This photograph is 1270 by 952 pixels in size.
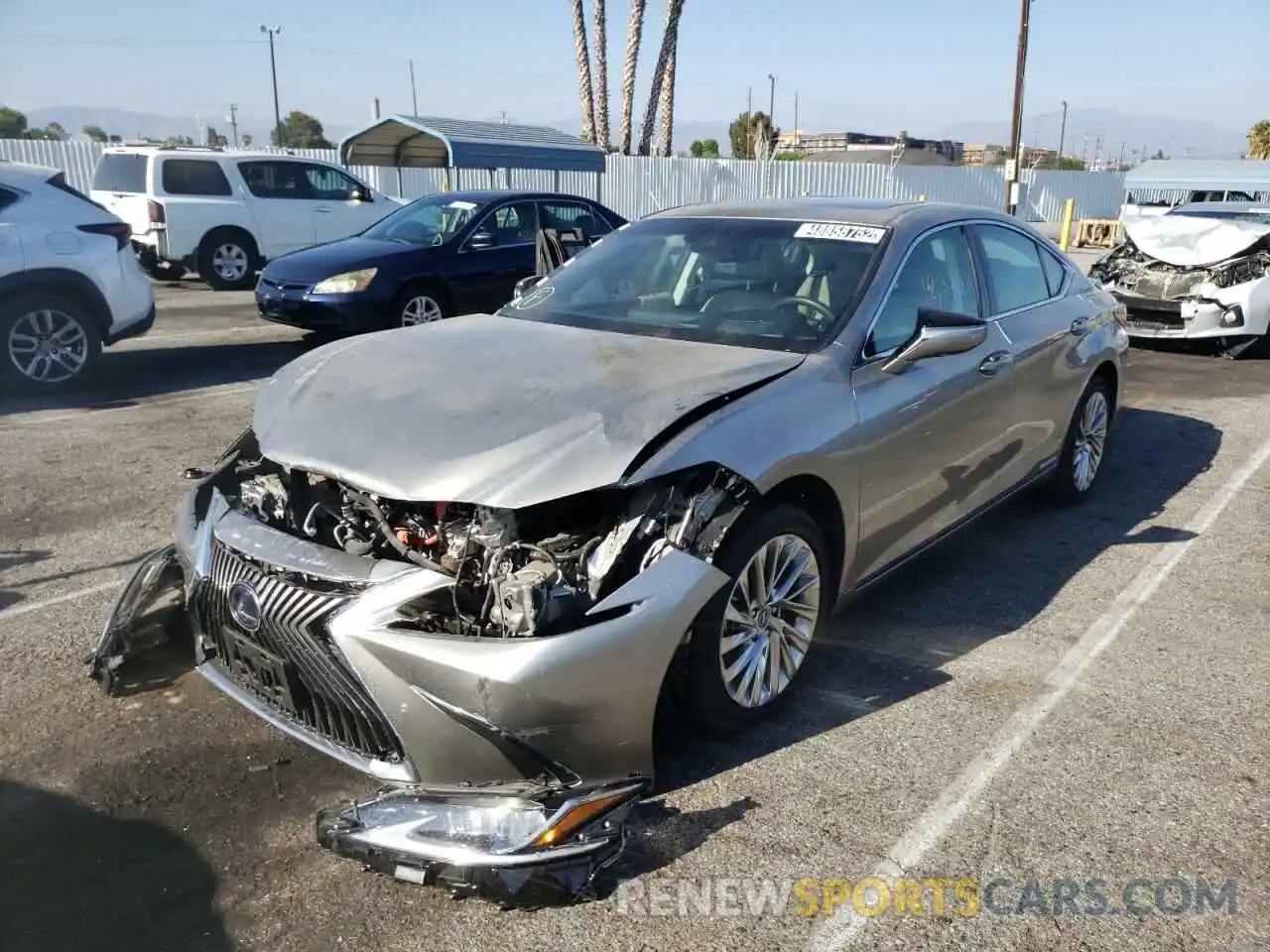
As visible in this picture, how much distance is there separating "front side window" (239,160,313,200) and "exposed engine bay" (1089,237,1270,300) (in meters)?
10.7

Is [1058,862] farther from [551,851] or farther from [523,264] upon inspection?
[523,264]

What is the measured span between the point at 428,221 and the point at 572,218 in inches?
61.3

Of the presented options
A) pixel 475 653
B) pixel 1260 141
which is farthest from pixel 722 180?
pixel 1260 141

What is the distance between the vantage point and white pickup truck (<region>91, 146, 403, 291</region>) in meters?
13.8

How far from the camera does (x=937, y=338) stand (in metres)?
3.76

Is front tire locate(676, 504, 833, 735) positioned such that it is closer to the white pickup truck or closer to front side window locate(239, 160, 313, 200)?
Result: the white pickup truck

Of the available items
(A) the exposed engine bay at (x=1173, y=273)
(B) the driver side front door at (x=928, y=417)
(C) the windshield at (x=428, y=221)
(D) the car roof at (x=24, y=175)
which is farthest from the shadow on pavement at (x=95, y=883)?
(A) the exposed engine bay at (x=1173, y=273)

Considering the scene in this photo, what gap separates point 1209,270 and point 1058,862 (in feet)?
32.3

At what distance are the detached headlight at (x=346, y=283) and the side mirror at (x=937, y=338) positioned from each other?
6631 millimetres

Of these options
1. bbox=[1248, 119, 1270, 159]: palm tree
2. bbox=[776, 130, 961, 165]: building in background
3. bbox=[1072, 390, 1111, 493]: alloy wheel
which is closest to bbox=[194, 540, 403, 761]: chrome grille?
bbox=[1072, 390, 1111, 493]: alloy wheel

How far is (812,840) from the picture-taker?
2875mm

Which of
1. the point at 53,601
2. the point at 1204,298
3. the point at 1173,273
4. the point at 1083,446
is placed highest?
the point at 1173,273

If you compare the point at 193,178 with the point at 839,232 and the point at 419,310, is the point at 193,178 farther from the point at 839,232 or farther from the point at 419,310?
the point at 839,232
